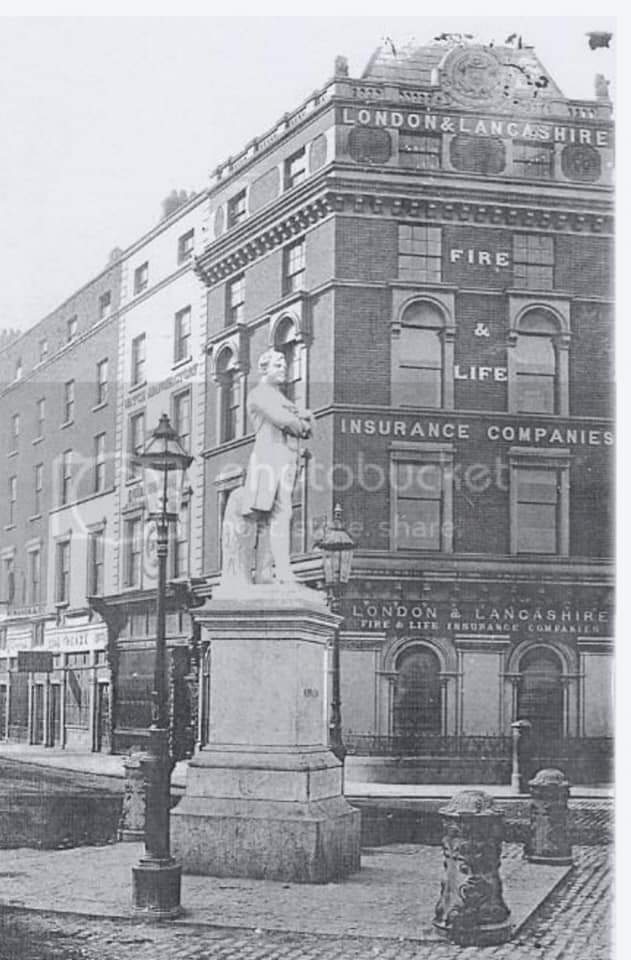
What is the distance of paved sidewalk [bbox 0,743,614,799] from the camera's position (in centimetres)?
1739

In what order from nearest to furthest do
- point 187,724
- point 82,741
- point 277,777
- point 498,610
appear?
point 277,777 < point 498,610 < point 82,741 < point 187,724

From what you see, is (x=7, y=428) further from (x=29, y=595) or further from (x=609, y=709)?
(x=609, y=709)

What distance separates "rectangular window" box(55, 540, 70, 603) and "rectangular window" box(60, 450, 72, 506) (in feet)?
2.06

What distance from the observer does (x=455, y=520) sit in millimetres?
17047

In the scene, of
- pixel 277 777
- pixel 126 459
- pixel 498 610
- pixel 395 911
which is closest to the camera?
pixel 395 911

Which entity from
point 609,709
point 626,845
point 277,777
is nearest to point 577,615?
point 609,709

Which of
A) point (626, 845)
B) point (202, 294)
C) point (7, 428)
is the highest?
point (202, 294)

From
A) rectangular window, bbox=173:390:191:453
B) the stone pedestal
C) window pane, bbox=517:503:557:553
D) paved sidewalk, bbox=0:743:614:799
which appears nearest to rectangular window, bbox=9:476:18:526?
rectangular window, bbox=173:390:191:453

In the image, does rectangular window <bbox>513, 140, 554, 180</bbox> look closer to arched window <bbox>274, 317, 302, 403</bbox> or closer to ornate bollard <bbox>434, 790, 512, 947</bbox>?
arched window <bbox>274, 317, 302, 403</bbox>

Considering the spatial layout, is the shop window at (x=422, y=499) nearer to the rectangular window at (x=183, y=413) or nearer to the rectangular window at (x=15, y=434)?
the rectangular window at (x=183, y=413)

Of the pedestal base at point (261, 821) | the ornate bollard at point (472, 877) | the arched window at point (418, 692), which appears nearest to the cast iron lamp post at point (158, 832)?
the pedestal base at point (261, 821)

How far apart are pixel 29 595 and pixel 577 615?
7.45 meters

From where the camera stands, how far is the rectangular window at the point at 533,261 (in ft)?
50.2

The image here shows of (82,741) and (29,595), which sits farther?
(82,741)
